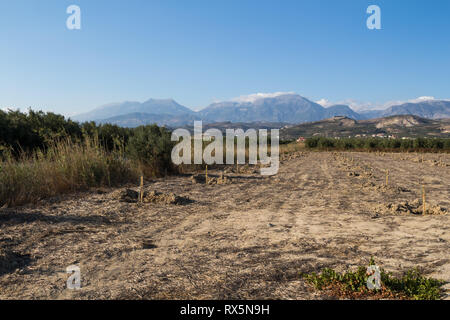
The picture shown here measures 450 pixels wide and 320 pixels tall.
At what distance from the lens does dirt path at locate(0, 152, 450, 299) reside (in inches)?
113

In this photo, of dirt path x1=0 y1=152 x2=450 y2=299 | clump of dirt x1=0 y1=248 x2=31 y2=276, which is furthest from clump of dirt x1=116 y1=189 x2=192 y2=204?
clump of dirt x1=0 y1=248 x2=31 y2=276

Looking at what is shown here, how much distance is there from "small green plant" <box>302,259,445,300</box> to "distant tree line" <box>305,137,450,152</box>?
151 ft

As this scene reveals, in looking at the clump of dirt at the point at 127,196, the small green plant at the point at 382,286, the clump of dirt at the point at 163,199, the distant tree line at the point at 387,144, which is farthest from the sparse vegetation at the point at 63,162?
the distant tree line at the point at 387,144

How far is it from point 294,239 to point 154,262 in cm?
189

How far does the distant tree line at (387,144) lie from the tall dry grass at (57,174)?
44.1 metres

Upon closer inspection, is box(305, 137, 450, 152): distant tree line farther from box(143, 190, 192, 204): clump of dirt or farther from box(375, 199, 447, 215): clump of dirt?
box(143, 190, 192, 204): clump of dirt

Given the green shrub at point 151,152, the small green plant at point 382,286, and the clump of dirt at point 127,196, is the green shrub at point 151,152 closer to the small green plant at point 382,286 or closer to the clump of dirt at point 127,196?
the clump of dirt at point 127,196

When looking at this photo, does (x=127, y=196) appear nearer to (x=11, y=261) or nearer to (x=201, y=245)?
(x=201, y=245)

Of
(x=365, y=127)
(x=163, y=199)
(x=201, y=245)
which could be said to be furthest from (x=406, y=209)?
(x=365, y=127)

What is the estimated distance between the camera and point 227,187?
9148mm

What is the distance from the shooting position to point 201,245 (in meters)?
4.07
